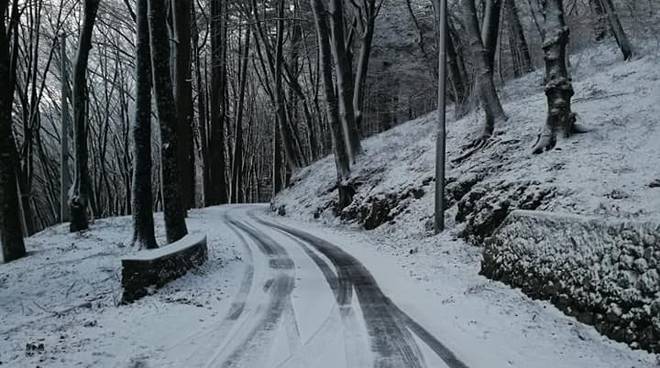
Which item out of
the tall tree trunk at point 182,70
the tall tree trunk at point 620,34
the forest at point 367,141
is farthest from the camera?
the tall tree trunk at point 182,70

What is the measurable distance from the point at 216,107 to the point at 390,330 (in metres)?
25.4

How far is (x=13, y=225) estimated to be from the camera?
13.2 m

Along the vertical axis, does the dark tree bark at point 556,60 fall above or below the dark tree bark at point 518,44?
below

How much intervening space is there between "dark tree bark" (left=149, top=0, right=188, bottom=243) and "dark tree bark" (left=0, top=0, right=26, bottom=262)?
4234 millimetres

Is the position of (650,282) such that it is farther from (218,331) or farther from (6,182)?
(6,182)

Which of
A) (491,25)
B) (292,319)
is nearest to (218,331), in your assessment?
(292,319)

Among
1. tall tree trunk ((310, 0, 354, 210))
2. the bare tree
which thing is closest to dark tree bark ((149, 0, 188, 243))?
tall tree trunk ((310, 0, 354, 210))

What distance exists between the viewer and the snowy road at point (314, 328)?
4.88 meters

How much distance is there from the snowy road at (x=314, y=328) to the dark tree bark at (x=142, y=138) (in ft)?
12.4

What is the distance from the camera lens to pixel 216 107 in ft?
96.0

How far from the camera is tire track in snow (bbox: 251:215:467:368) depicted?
485cm

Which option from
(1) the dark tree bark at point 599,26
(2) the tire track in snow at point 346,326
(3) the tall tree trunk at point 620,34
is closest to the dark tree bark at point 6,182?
(2) the tire track in snow at point 346,326

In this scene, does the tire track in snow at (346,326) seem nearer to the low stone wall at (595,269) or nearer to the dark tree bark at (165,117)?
the low stone wall at (595,269)

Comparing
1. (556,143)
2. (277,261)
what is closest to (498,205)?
(556,143)
